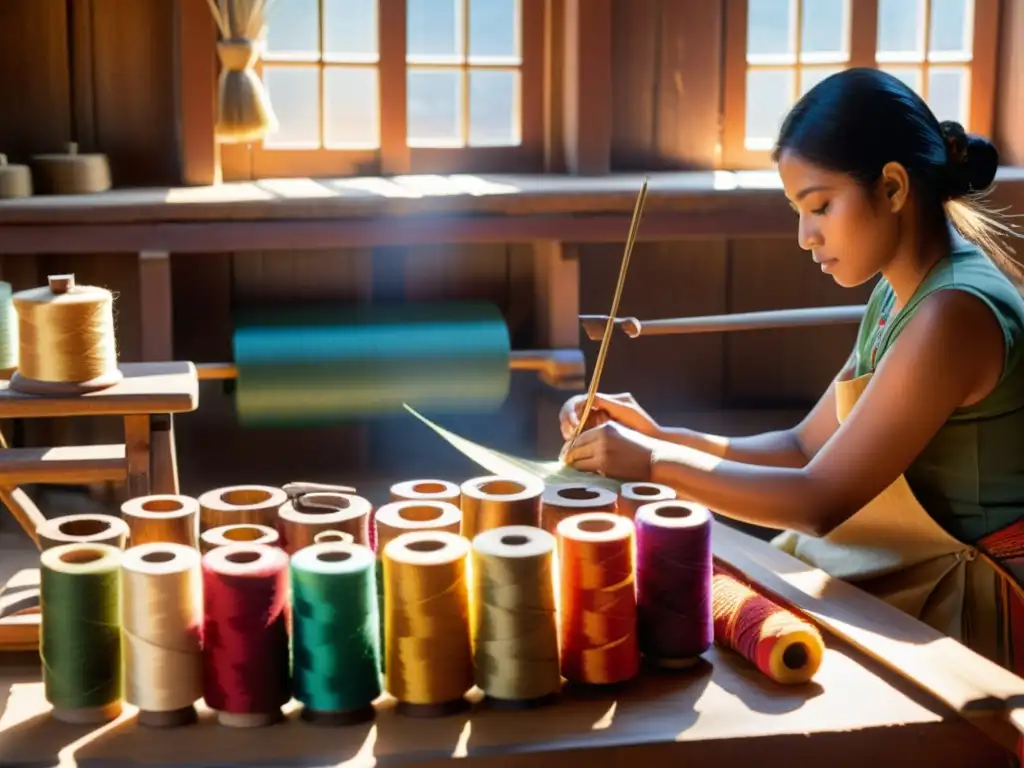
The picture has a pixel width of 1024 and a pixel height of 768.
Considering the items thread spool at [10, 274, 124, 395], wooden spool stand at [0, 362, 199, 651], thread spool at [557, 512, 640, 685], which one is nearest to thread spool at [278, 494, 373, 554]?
thread spool at [557, 512, 640, 685]

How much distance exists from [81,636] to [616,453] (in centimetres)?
84

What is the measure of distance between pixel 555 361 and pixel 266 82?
112 centimetres

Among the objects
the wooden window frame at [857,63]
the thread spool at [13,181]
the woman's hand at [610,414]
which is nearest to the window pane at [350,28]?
the thread spool at [13,181]

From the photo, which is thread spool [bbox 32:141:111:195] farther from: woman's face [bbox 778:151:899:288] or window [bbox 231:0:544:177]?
woman's face [bbox 778:151:899:288]

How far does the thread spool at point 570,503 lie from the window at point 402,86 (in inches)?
88.5

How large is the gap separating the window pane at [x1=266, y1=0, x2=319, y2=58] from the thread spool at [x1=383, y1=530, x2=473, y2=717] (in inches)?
103

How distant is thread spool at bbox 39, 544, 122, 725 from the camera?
1.50 meters

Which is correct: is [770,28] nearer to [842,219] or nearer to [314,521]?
[842,219]

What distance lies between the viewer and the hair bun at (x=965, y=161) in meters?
1.94

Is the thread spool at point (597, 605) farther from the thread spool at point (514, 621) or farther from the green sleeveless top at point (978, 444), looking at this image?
the green sleeveless top at point (978, 444)

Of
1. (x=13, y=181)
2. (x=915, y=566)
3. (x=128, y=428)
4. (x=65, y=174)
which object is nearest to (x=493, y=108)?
(x=65, y=174)

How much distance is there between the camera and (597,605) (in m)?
1.57

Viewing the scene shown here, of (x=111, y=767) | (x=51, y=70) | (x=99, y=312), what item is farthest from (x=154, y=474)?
(x=51, y=70)

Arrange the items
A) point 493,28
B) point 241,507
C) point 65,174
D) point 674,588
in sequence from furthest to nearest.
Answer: point 493,28 → point 65,174 → point 241,507 → point 674,588
